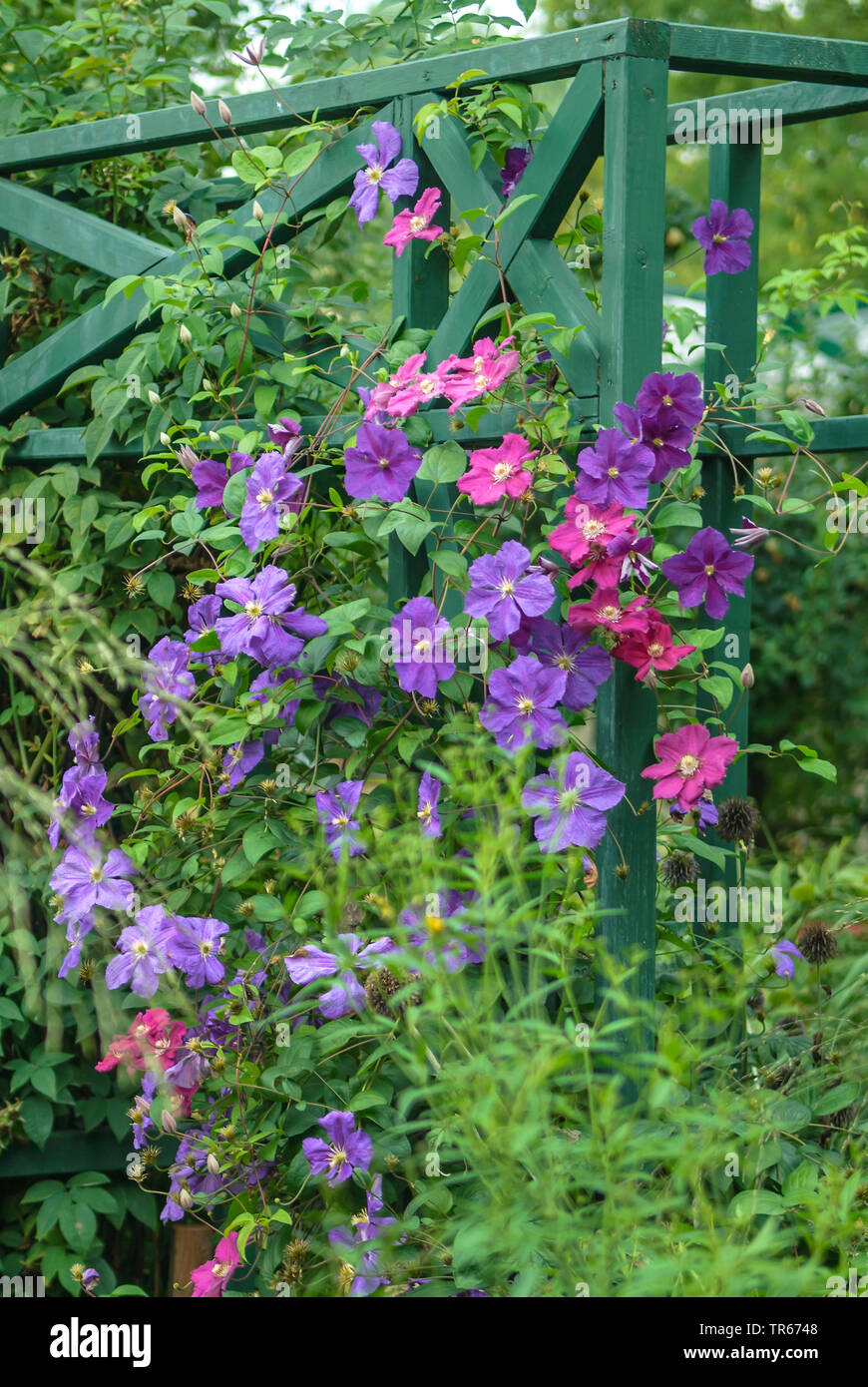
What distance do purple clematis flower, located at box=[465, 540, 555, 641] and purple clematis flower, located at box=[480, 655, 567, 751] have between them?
0.06m

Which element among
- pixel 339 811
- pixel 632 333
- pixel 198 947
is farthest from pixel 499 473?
pixel 198 947

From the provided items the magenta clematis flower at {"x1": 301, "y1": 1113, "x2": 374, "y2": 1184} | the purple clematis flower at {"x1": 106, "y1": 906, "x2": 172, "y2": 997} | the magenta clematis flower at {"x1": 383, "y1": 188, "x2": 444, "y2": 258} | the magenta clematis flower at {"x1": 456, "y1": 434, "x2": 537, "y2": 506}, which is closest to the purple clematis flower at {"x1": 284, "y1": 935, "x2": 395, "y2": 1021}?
the magenta clematis flower at {"x1": 301, "y1": 1113, "x2": 374, "y2": 1184}

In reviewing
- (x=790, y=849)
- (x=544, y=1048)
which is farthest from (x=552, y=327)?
(x=790, y=849)

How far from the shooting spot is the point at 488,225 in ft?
7.13

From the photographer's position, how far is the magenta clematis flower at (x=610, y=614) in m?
2.00

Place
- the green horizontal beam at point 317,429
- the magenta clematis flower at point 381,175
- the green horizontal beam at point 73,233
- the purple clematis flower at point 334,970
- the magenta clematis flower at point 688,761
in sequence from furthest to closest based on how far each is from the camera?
the green horizontal beam at point 73,233, the magenta clematis flower at point 381,175, the green horizontal beam at point 317,429, the magenta clematis flower at point 688,761, the purple clematis flower at point 334,970

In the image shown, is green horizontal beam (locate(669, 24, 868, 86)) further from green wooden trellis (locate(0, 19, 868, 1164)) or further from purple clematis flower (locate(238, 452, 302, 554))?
purple clematis flower (locate(238, 452, 302, 554))

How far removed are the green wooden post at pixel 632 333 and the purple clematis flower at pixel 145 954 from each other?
68 cm

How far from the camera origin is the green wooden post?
6.57 feet

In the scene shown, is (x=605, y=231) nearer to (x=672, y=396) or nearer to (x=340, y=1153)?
(x=672, y=396)

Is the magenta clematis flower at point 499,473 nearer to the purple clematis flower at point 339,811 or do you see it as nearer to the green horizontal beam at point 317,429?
the green horizontal beam at point 317,429

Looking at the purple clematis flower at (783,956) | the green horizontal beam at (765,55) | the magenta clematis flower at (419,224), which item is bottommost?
the purple clematis flower at (783,956)

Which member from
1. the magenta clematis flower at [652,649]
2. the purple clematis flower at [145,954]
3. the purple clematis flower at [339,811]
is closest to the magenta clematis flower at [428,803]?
the purple clematis flower at [339,811]

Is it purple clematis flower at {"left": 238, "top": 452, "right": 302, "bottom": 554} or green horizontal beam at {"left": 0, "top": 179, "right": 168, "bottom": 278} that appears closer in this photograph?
purple clematis flower at {"left": 238, "top": 452, "right": 302, "bottom": 554}
